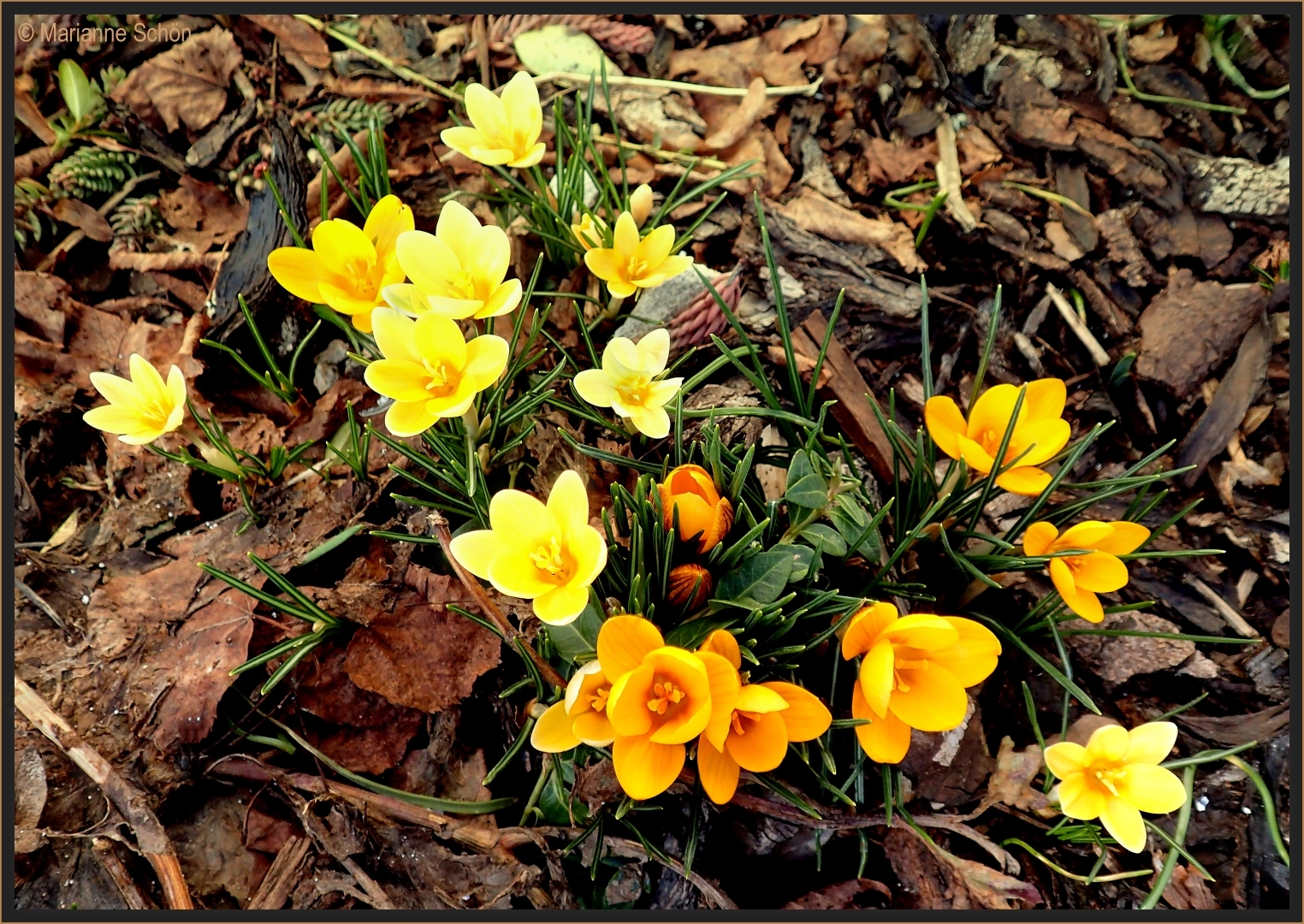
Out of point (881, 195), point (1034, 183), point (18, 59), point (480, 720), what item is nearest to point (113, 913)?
point (480, 720)

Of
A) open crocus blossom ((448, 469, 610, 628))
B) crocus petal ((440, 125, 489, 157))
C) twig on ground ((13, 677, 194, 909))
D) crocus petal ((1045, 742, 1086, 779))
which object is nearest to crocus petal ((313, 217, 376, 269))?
crocus petal ((440, 125, 489, 157))

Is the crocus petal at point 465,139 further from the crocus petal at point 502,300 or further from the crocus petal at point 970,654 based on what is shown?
the crocus petal at point 970,654

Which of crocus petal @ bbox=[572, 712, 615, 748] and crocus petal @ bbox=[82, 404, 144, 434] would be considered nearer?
crocus petal @ bbox=[572, 712, 615, 748]

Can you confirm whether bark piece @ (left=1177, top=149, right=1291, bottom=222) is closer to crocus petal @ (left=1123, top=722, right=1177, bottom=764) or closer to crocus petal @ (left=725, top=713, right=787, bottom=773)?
crocus petal @ (left=1123, top=722, right=1177, bottom=764)

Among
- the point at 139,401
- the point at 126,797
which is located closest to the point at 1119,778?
the point at 126,797

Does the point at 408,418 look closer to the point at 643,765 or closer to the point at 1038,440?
the point at 643,765

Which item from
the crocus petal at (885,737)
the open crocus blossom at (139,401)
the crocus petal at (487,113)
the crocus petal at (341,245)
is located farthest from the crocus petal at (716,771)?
the crocus petal at (487,113)
